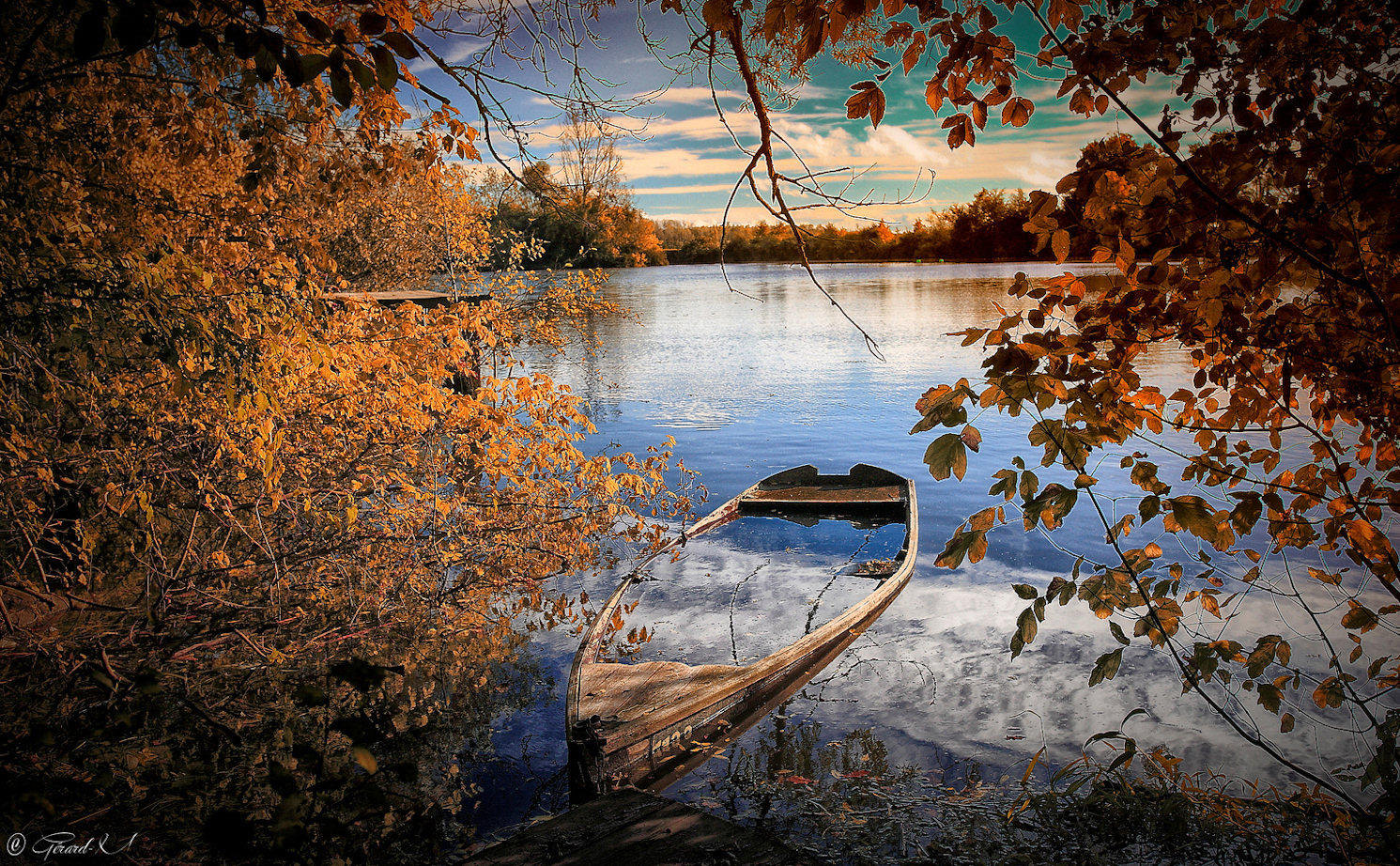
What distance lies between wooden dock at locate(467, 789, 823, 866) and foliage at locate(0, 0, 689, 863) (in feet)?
2.22

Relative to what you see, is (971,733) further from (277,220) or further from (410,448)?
(277,220)

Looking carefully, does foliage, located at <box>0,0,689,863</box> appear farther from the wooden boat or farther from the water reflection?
the water reflection

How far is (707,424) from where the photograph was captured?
22.8 meters

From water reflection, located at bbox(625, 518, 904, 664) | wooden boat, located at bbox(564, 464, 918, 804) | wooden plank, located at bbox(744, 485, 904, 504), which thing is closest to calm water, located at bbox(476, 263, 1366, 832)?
water reflection, located at bbox(625, 518, 904, 664)

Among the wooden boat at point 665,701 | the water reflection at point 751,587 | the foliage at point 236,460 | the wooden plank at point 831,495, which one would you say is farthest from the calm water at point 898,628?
the foliage at point 236,460

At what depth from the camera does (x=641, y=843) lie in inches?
112

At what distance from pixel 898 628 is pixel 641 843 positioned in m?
8.36

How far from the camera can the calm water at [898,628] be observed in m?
7.59

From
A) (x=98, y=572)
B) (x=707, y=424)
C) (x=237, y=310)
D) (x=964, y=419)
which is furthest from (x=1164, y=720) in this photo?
(x=707, y=424)

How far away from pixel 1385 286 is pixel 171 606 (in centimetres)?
696

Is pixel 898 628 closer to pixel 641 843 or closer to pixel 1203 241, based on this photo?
pixel 641 843

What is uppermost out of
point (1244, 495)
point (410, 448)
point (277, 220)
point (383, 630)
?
point (277, 220)

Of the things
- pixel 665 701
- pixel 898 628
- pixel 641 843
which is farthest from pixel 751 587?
pixel 641 843

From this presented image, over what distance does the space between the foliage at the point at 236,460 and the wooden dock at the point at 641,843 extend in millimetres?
678
